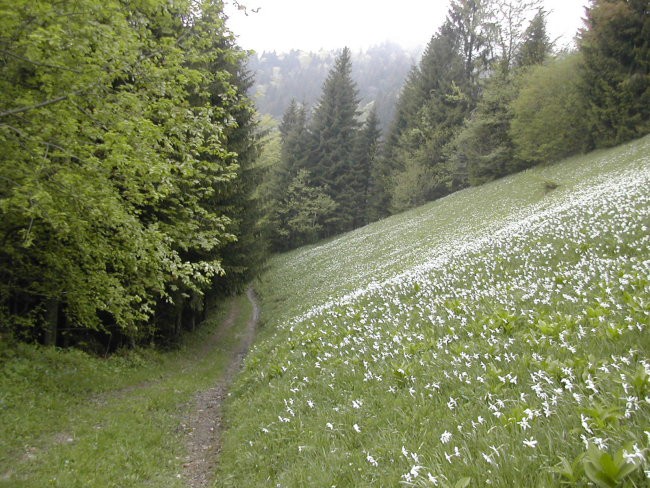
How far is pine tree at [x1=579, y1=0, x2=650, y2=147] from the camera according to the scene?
31484mm

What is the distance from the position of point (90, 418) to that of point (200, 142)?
24.2 ft

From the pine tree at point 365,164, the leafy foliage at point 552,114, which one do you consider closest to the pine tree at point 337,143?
the pine tree at point 365,164

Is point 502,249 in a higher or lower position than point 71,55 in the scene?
lower

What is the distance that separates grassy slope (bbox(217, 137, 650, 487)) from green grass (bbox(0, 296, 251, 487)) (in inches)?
67.2

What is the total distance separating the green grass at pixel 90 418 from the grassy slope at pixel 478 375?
1706mm

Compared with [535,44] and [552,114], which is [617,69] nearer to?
[552,114]

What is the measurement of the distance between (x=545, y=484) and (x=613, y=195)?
1351cm

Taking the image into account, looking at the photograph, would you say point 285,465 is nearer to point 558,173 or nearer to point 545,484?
point 545,484

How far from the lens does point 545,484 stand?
9.77 ft

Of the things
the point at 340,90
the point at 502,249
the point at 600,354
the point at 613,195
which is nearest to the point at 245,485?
the point at 600,354

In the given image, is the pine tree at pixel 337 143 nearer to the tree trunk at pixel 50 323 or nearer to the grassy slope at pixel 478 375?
the tree trunk at pixel 50 323

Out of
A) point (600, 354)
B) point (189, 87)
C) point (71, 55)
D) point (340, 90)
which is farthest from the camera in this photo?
point (340, 90)

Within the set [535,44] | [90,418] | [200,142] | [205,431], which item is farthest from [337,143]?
[90,418]

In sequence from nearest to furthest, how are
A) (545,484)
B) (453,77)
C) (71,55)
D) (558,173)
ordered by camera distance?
(545,484) → (71,55) → (558,173) → (453,77)
